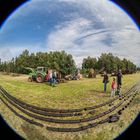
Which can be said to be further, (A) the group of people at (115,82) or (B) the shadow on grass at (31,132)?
(A) the group of people at (115,82)

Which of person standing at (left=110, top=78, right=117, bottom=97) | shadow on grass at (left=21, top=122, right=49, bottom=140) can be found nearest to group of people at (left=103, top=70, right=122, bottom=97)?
person standing at (left=110, top=78, right=117, bottom=97)

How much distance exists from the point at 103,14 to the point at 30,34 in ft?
2.78

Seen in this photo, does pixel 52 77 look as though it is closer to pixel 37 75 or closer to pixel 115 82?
pixel 37 75

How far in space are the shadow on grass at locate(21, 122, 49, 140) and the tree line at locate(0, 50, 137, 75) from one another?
0.63 metres

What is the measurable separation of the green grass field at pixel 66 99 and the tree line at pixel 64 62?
0.13 metres

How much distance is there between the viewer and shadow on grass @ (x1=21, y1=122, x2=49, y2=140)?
379 centimetres

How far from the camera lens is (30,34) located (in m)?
3.74

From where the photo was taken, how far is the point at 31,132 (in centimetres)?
386

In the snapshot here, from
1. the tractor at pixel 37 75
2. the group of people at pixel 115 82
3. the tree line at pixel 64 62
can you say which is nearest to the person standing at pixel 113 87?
the group of people at pixel 115 82

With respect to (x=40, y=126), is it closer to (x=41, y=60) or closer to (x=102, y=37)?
(x=41, y=60)

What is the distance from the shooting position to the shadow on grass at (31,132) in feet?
12.4

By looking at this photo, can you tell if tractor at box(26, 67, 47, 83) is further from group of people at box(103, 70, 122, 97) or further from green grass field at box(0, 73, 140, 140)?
group of people at box(103, 70, 122, 97)

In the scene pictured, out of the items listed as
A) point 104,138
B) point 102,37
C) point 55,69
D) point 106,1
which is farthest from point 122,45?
point 104,138

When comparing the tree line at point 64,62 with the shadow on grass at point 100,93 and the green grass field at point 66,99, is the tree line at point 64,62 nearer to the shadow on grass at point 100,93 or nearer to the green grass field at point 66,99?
the green grass field at point 66,99
